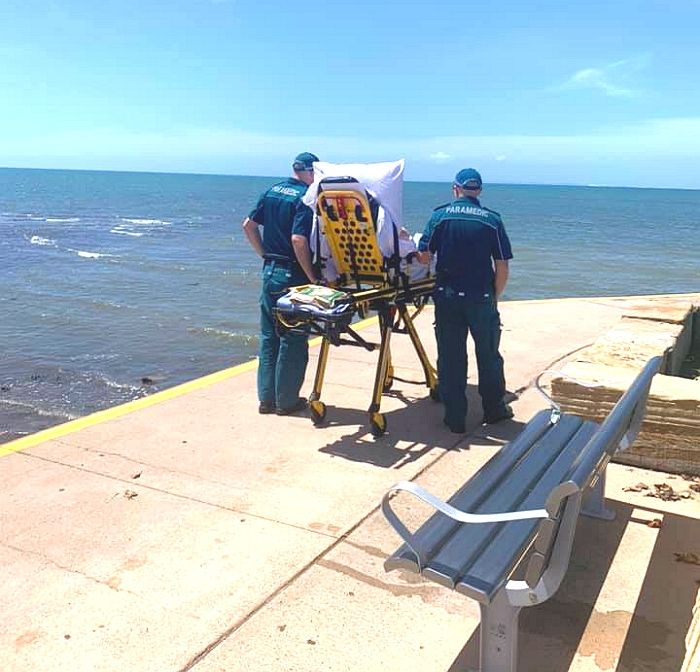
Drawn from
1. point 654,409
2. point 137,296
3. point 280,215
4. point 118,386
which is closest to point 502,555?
point 654,409

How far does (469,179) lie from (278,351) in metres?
1.99

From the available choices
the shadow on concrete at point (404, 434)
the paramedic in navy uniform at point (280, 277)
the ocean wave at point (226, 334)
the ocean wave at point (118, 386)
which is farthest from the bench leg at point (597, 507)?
the ocean wave at point (226, 334)

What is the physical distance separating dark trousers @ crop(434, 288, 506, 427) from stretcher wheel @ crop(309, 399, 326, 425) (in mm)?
913

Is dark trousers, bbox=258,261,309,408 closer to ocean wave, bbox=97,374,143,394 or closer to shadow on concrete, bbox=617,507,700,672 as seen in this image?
→ shadow on concrete, bbox=617,507,700,672

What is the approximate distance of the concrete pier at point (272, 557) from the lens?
2959 millimetres

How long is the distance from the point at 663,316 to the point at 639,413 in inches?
126

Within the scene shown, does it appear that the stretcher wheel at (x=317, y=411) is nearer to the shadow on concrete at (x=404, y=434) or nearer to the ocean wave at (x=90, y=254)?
the shadow on concrete at (x=404, y=434)

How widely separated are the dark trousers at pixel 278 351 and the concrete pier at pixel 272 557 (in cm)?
23

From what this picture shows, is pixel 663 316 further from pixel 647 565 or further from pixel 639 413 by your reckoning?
pixel 647 565

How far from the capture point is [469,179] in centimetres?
509

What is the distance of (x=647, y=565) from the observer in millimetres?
3535

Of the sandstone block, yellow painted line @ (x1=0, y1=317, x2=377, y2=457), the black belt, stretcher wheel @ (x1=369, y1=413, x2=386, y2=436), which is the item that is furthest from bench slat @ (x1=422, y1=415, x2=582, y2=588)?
yellow painted line @ (x1=0, y1=317, x2=377, y2=457)

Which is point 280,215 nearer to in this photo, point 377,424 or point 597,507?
point 377,424

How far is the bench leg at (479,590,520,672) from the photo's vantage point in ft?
8.27
